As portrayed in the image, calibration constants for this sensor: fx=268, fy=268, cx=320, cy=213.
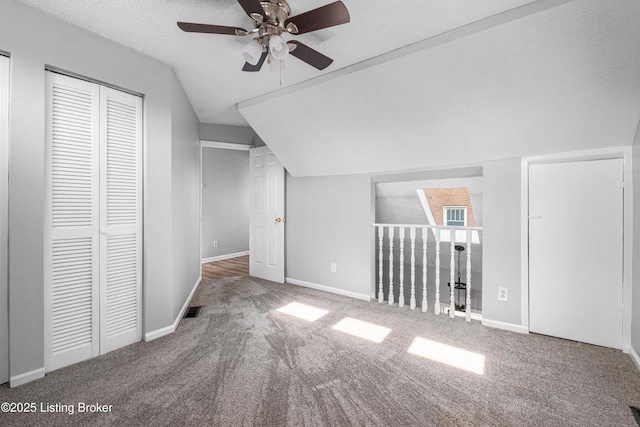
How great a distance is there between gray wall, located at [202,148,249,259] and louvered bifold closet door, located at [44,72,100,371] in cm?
384

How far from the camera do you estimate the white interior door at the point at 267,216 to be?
13.0 feet

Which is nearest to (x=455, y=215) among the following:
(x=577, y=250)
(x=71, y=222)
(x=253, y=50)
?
(x=577, y=250)

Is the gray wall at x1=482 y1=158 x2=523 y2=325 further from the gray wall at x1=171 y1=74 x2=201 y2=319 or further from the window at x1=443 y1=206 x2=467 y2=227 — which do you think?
the gray wall at x1=171 y1=74 x2=201 y2=319

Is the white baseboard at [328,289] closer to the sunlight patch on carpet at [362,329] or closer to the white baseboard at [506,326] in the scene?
the sunlight patch on carpet at [362,329]

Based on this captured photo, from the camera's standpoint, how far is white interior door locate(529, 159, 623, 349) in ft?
6.78

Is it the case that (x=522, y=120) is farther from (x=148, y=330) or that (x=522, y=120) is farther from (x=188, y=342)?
(x=148, y=330)

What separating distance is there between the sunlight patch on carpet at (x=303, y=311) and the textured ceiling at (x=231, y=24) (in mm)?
2328

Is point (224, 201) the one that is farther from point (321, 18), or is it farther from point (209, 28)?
point (321, 18)

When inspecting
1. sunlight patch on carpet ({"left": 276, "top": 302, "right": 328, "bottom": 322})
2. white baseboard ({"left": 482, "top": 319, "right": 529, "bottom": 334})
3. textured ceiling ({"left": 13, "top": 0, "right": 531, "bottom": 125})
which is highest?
textured ceiling ({"left": 13, "top": 0, "right": 531, "bottom": 125})

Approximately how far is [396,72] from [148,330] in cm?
293

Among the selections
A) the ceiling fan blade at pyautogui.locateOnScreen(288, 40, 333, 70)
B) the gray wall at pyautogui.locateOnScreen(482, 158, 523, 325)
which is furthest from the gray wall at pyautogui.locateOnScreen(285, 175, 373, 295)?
A: the ceiling fan blade at pyautogui.locateOnScreen(288, 40, 333, 70)

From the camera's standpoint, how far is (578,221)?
217 centimetres

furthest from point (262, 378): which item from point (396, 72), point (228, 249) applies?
point (228, 249)

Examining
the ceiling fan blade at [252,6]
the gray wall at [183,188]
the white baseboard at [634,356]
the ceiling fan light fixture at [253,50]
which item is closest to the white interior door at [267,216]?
the gray wall at [183,188]
